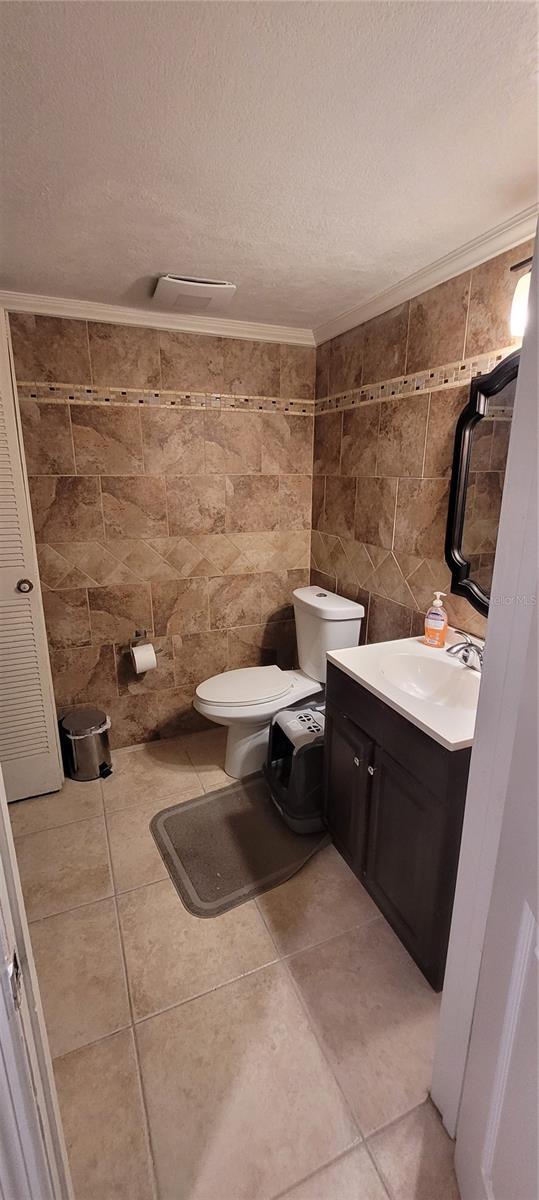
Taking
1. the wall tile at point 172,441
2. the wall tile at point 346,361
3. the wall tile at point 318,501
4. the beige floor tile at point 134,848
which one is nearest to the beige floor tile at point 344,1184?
the beige floor tile at point 134,848

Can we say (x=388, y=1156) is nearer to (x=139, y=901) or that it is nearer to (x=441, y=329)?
(x=139, y=901)

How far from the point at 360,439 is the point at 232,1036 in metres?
2.14

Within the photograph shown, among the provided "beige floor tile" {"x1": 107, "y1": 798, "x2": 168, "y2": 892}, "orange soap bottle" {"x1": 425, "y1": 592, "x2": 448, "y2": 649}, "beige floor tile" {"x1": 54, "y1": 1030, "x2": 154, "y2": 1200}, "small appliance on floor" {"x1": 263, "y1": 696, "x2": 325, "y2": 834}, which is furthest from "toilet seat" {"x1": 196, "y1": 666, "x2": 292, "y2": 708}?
"beige floor tile" {"x1": 54, "y1": 1030, "x2": 154, "y2": 1200}

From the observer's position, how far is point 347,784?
1688mm

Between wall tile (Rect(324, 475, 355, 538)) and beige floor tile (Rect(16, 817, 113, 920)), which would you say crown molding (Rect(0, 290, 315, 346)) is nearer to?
wall tile (Rect(324, 475, 355, 538))

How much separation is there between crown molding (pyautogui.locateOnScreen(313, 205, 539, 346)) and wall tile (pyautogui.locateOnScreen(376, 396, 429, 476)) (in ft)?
1.24

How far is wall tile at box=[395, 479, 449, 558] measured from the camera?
70.1 inches

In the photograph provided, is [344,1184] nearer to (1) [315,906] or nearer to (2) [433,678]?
(1) [315,906]

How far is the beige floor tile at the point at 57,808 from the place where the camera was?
2.05m

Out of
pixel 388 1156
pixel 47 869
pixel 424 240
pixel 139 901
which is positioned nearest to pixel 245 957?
pixel 139 901

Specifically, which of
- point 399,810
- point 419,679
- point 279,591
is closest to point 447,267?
point 419,679

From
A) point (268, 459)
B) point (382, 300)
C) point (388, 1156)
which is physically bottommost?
point (388, 1156)

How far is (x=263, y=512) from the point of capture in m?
2.57

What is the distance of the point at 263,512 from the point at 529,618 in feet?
6.46
